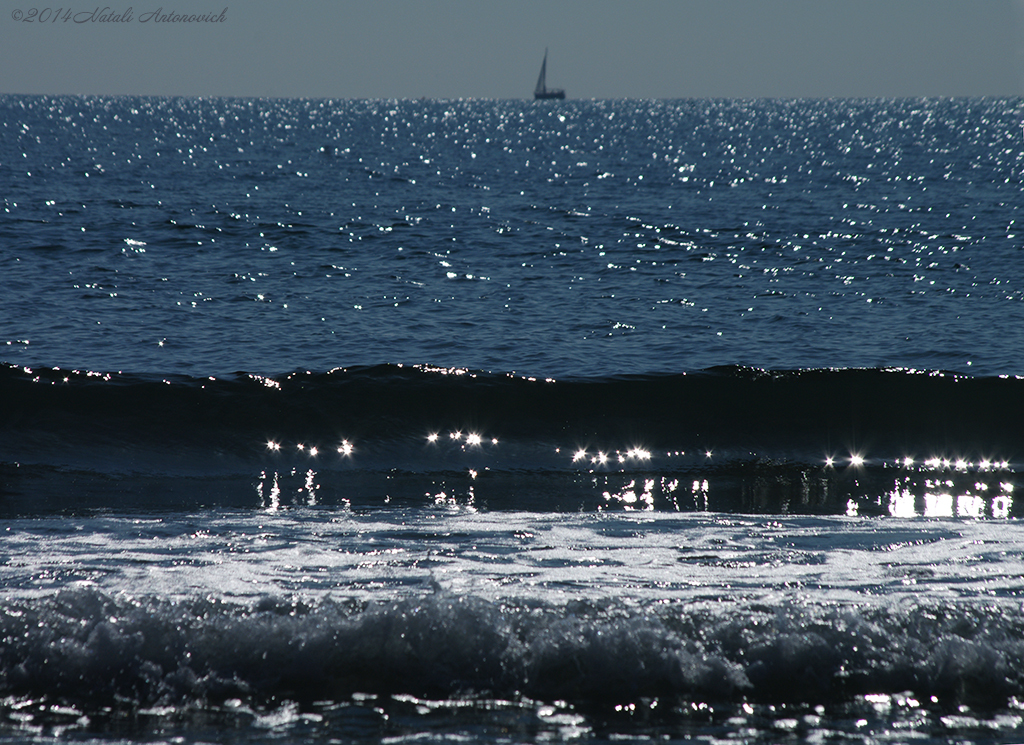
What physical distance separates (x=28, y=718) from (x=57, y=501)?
4.05 metres

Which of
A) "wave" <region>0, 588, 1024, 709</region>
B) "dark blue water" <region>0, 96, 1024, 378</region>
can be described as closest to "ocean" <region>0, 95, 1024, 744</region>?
"wave" <region>0, 588, 1024, 709</region>

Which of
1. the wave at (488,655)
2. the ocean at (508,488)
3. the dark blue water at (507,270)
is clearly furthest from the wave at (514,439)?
the wave at (488,655)

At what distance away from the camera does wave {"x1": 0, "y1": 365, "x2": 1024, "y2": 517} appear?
8227 millimetres

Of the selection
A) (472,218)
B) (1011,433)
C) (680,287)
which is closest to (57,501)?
(1011,433)

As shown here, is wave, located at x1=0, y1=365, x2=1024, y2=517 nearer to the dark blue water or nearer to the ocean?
the ocean

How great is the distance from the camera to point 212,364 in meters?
12.5

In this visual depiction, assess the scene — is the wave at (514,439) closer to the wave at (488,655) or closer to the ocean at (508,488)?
the ocean at (508,488)

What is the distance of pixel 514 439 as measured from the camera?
10.1m

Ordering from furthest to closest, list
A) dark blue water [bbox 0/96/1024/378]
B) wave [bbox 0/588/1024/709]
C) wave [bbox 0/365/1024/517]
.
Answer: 1. dark blue water [bbox 0/96/1024/378]
2. wave [bbox 0/365/1024/517]
3. wave [bbox 0/588/1024/709]

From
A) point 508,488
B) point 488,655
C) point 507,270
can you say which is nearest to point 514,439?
point 508,488

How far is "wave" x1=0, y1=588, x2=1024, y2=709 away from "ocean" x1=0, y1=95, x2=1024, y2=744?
0.05 feet

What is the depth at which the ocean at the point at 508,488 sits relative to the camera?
4.25m

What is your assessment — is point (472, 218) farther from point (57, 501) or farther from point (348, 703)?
point (348, 703)

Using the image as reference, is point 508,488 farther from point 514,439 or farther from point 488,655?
point 488,655
